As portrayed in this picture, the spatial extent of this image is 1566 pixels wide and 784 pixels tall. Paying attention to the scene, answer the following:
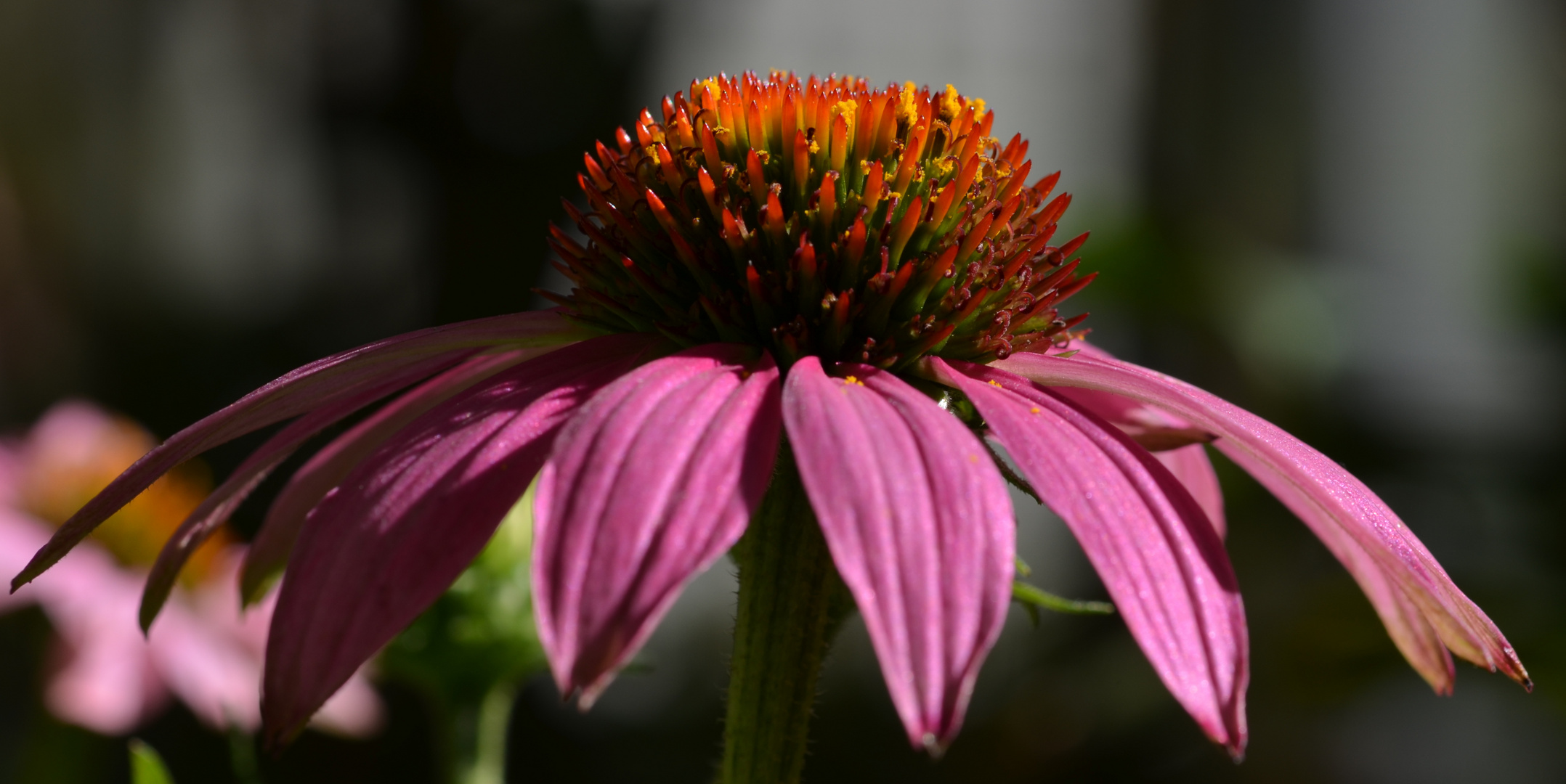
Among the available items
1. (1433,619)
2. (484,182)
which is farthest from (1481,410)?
(1433,619)

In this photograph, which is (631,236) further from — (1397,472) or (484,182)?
(1397,472)

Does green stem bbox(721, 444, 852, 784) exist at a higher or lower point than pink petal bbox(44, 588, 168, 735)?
higher

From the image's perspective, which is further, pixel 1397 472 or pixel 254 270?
pixel 254 270

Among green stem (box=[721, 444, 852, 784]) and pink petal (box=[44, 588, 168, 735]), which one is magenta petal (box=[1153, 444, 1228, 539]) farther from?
pink petal (box=[44, 588, 168, 735])

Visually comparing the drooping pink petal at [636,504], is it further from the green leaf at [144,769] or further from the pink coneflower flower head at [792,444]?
the green leaf at [144,769]

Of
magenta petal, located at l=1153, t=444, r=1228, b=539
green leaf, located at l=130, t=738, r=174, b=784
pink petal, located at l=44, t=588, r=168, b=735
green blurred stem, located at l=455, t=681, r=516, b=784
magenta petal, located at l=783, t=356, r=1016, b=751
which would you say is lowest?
pink petal, located at l=44, t=588, r=168, b=735

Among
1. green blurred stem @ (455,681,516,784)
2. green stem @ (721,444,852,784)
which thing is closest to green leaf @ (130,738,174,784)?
green blurred stem @ (455,681,516,784)
